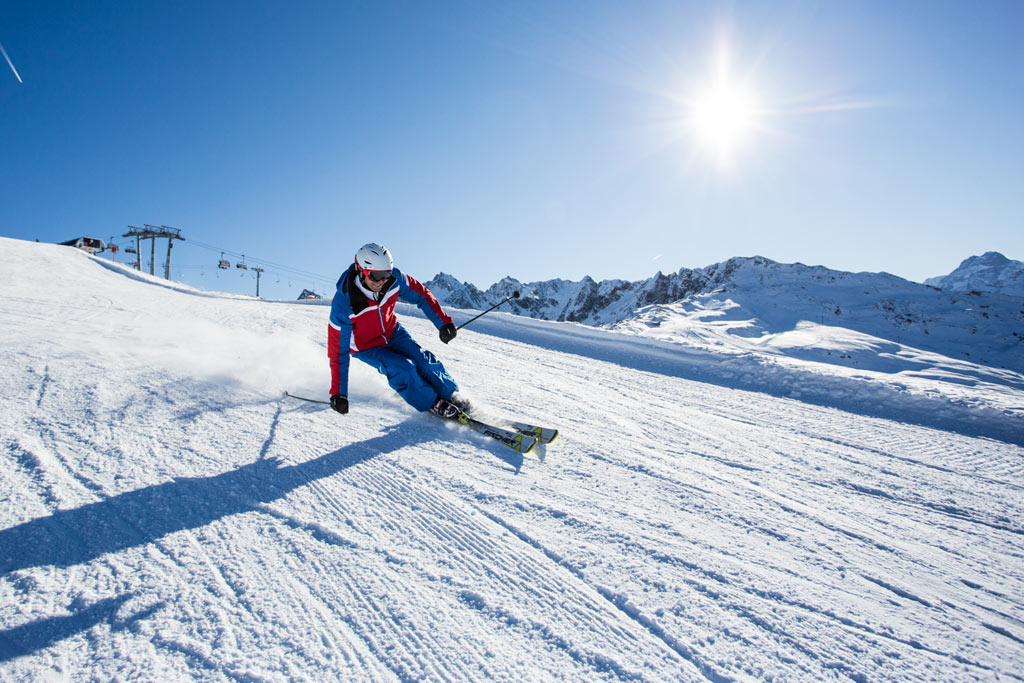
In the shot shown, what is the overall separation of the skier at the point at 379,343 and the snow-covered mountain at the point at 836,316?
9186mm

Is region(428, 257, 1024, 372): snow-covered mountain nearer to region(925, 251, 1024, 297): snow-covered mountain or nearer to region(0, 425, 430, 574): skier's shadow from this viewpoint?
region(0, 425, 430, 574): skier's shadow

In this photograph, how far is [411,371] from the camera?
12.2ft

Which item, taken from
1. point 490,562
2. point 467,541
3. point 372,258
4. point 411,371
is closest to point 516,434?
point 411,371

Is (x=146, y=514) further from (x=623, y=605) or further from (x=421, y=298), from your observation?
(x=421, y=298)

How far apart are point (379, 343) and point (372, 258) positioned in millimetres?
819

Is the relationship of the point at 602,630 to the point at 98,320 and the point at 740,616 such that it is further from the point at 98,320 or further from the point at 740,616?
the point at 98,320

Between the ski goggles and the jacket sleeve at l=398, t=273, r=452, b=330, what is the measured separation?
425 millimetres

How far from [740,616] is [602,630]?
0.59 meters

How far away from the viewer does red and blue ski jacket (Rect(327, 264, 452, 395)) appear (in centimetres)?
361

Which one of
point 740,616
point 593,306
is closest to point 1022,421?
point 740,616

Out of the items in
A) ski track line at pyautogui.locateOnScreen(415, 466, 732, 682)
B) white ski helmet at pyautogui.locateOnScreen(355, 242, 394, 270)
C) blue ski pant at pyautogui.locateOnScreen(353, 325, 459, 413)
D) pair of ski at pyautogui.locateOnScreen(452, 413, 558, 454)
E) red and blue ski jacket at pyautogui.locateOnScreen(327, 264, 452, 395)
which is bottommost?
ski track line at pyautogui.locateOnScreen(415, 466, 732, 682)

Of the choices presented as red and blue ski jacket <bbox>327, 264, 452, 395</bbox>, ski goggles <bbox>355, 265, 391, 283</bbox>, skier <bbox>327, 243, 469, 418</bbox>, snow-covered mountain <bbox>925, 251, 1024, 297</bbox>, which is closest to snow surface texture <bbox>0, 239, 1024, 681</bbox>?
skier <bbox>327, 243, 469, 418</bbox>

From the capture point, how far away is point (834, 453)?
3619 mm

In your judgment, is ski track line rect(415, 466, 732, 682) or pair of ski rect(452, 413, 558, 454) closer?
ski track line rect(415, 466, 732, 682)
